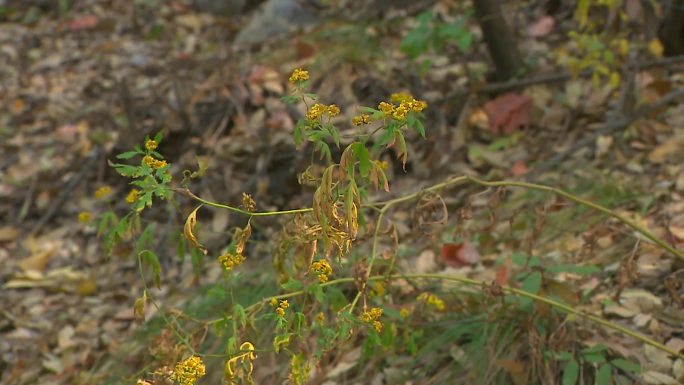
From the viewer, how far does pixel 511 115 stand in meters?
3.71

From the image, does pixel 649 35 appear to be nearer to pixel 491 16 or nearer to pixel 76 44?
pixel 491 16

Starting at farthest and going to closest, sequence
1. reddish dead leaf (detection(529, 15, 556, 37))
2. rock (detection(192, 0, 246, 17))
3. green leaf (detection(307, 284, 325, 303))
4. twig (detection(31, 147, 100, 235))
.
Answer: rock (detection(192, 0, 246, 17)) → reddish dead leaf (detection(529, 15, 556, 37)) → twig (detection(31, 147, 100, 235)) → green leaf (detection(307, 284, 325, 303))

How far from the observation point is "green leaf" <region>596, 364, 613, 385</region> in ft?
6.64

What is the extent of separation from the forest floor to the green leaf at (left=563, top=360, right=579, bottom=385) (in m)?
0.17

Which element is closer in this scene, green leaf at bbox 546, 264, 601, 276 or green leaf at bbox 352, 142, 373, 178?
green leaf at bbox 352, 142, 373, 178

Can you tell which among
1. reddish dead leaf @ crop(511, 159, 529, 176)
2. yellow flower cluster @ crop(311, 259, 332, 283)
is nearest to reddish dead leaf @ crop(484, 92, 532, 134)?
reddish dead leaf @ crop(511, 159, 529, 176)

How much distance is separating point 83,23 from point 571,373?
14.5 feet

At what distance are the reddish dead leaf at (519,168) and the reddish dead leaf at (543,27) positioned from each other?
3.47 ft

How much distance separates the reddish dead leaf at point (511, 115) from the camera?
3689 mm

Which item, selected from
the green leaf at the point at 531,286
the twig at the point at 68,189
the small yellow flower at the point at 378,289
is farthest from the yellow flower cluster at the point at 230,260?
the twig at the point at 68,189

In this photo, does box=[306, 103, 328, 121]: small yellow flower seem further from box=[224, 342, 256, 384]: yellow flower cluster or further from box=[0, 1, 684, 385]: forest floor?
box=[0, 1, 684, 385]: forest floor

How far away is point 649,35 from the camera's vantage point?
353cm

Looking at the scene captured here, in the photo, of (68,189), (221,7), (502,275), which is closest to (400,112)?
(502,275)

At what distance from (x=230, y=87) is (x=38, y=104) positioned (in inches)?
52.9
